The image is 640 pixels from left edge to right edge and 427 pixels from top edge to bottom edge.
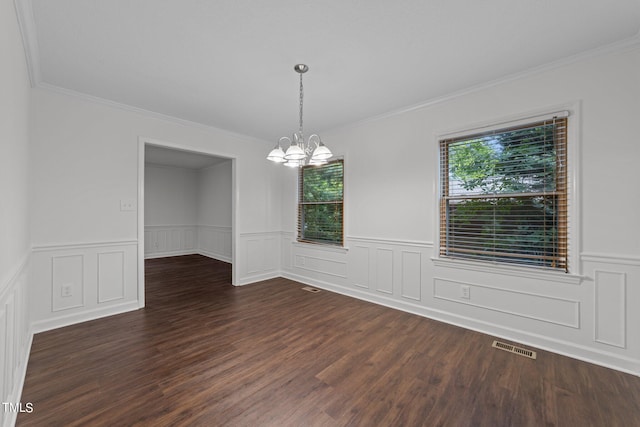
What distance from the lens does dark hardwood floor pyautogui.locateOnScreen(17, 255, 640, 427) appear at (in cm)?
169

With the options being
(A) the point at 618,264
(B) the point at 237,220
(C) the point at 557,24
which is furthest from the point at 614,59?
(B) the point at 237,220

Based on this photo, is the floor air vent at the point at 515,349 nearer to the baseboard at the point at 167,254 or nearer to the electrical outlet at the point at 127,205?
the electrical outlet at the point at 127,205

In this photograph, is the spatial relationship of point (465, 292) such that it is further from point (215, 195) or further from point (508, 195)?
point (215, 195)

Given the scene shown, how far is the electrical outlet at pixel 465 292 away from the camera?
2971 mm

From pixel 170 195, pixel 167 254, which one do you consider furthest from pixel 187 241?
pixel 170 195

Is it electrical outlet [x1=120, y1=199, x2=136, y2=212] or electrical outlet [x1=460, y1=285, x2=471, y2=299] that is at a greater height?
electrical outlet [x1=120, y1=199, x2=136, y2=212]

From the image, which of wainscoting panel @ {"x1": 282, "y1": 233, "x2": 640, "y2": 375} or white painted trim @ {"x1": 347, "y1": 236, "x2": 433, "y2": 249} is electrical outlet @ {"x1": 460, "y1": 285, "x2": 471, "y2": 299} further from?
white painted trim @ {"x1": 347, "y1": 236, "x2": 433, "y2": 249}

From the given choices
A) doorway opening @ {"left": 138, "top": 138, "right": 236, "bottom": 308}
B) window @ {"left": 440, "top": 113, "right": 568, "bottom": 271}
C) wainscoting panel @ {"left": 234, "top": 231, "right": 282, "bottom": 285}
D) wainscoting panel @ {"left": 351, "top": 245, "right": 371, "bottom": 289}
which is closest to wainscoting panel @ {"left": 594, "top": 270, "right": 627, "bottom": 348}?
window @ {"left": 440, "top": 113, "right": 568, "bottom": 271}

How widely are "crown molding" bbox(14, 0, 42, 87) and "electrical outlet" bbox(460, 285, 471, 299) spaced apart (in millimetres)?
4315

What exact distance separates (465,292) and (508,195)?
1133 millimetres

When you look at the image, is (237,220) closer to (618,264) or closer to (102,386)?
(102,386)

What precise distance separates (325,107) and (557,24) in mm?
2237

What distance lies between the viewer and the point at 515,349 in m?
2.50

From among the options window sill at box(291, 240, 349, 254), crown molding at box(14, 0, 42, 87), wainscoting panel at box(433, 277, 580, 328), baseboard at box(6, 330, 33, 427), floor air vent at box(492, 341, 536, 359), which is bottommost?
floor air vent at box(492, 341, 536, 359)
